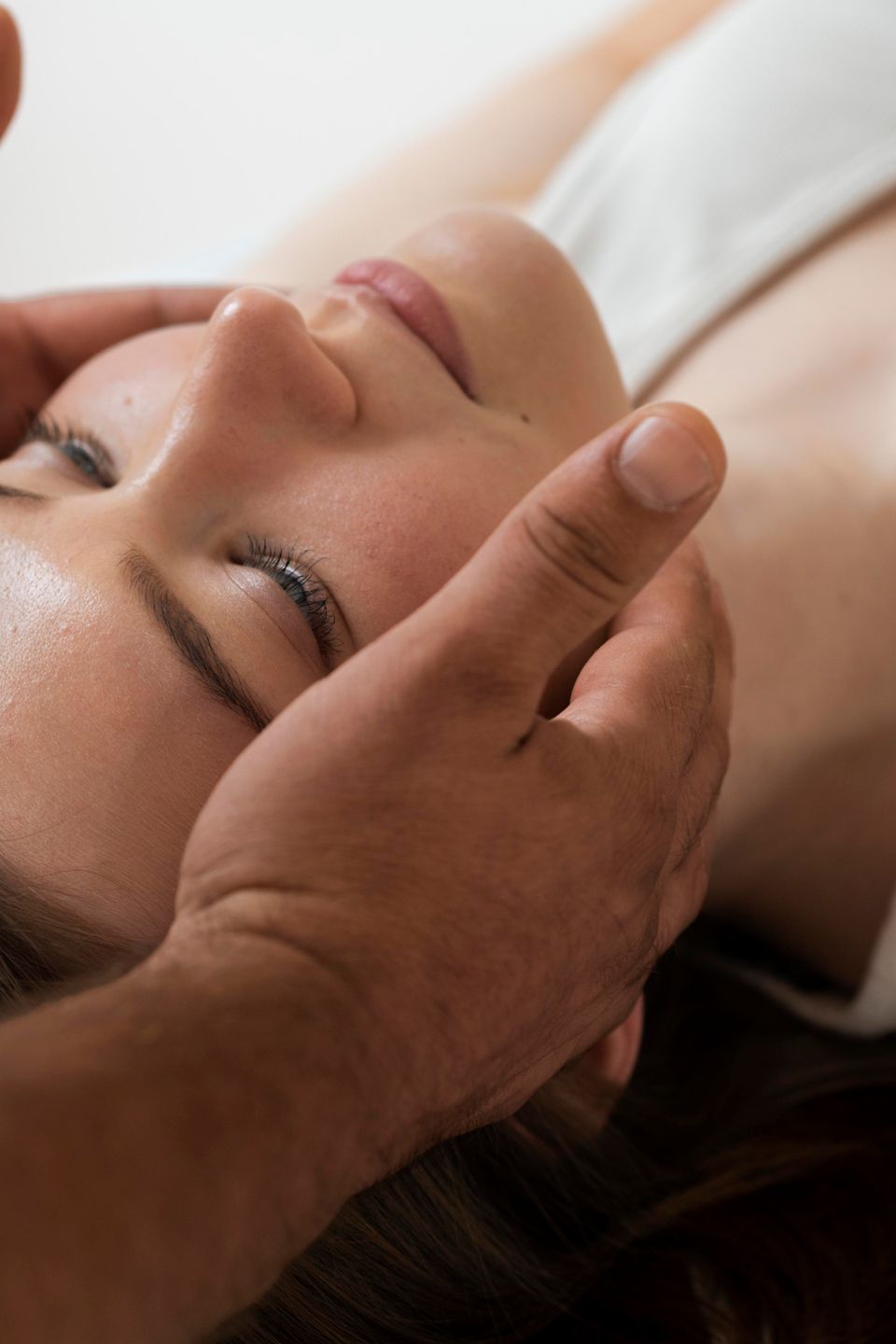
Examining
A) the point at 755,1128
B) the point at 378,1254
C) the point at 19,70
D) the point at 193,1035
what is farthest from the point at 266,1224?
the point at 19,70

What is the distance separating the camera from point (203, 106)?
260 centimetres

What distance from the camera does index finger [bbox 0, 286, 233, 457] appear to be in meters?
1.19

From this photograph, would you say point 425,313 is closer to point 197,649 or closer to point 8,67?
point 197,649

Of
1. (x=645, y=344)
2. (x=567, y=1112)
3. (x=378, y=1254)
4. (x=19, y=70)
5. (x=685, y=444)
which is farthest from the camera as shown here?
(x=645, y=344)

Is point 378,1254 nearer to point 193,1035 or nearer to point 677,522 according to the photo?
point 193,1035

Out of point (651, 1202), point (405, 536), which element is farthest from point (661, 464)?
point (651, 1202)

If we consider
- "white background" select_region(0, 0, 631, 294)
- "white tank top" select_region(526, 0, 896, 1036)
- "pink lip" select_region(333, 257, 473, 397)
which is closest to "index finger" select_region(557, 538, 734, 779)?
"pink lip" select_region(333, 257, 473, 397)

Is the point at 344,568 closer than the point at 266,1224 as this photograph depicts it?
No

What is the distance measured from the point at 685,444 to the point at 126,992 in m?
0.31

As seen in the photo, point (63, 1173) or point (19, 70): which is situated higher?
point (19, 70)

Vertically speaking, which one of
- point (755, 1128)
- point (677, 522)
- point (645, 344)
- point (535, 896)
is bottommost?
point (755, 1128)

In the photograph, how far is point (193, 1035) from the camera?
0.43 metres

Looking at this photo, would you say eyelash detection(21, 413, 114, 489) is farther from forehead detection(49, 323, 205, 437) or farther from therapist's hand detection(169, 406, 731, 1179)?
therapist's hand detection(169, 406, 731, 1179)

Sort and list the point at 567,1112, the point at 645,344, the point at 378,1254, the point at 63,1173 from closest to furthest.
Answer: the point at 63,1173 < the point at 378,1254 < the point at 567,1112 < the point at 645,344
